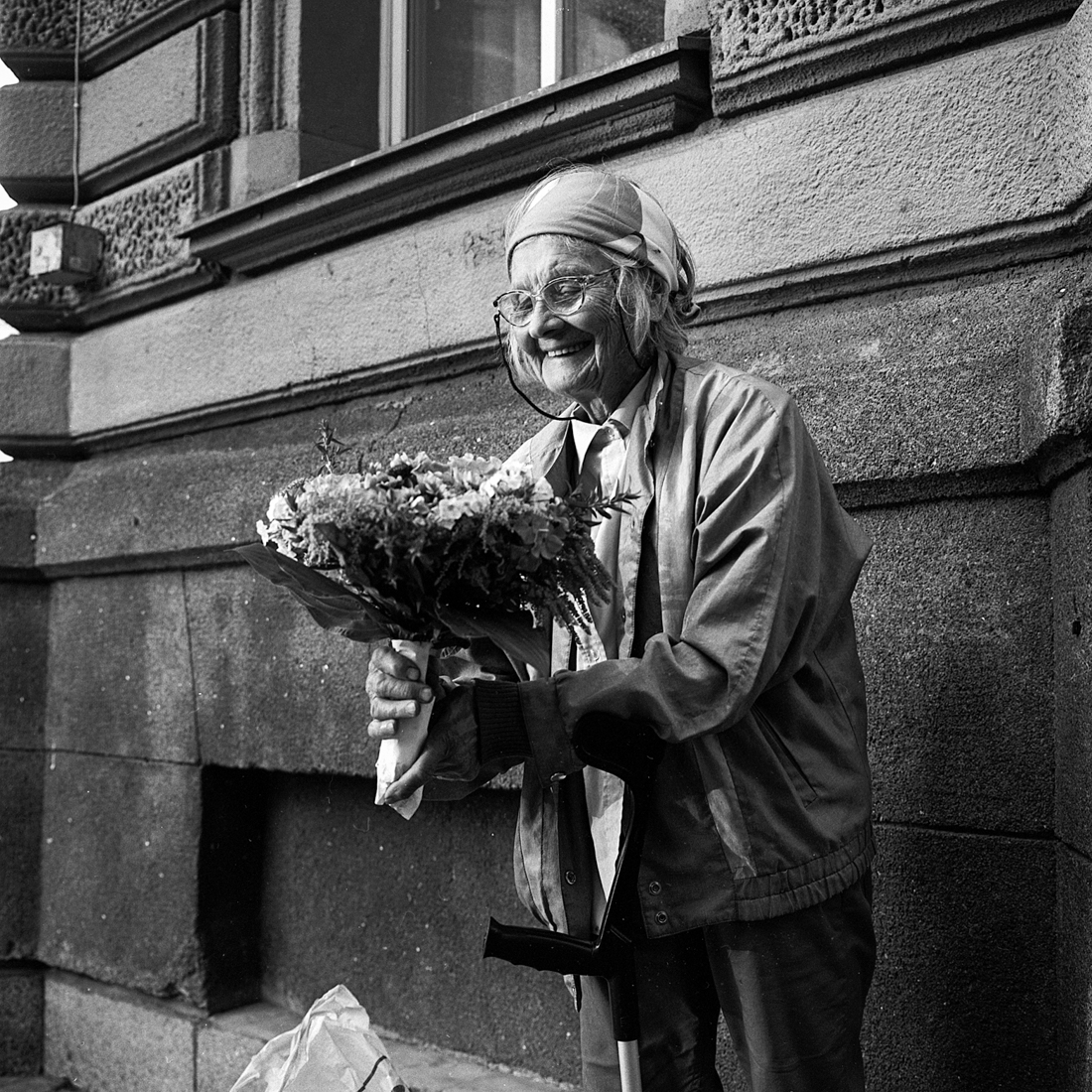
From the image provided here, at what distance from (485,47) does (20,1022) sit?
3632 mm

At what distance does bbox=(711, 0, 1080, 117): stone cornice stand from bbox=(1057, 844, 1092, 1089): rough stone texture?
1616 millimetres

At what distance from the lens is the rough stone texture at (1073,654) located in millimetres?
2471

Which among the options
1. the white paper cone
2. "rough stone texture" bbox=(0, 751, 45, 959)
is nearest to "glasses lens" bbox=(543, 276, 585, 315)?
the white paper cone

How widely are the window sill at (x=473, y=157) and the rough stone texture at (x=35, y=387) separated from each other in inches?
36.7

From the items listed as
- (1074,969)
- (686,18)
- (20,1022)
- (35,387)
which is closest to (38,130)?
(35,387)

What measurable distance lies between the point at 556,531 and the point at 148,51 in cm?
362

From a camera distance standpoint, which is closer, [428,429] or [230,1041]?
[428,429]

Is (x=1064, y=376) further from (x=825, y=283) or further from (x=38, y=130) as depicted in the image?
(x=38, y=130)

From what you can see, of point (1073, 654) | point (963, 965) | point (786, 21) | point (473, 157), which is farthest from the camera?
point (473, 157)

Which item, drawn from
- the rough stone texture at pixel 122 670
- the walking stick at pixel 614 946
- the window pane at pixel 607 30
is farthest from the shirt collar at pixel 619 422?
the rough stone texture at pixel 122 670

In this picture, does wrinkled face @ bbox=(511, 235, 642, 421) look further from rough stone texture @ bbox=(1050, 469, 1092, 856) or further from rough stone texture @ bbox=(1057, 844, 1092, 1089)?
rough stone texture @ bbox=(1057, 844, 1092, 1089)

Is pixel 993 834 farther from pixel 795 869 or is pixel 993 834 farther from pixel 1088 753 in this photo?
pixel 795 869

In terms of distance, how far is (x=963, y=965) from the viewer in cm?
282

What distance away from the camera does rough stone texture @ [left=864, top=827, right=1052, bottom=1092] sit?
8.97ft
